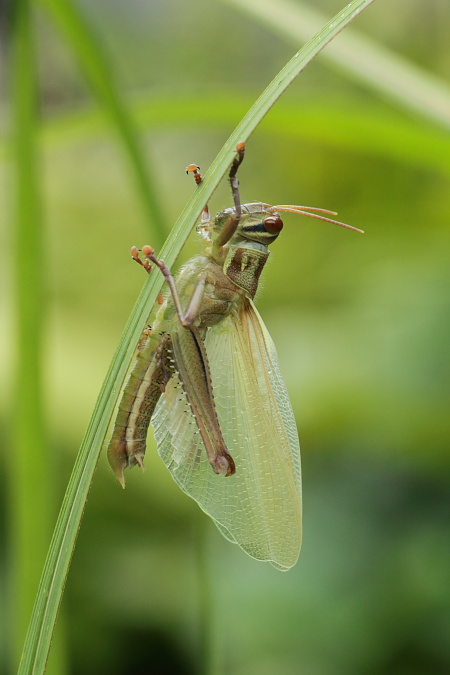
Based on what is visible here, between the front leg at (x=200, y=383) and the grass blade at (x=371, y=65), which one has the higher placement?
the grass blade at (x=371, y=65)

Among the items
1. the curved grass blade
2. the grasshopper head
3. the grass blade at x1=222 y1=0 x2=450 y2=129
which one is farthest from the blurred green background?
the curved grass blade

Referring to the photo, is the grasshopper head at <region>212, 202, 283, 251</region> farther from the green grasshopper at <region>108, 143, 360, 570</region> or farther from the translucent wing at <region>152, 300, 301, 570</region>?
the translucent wing at <region>152, 300, 301, 570</region>

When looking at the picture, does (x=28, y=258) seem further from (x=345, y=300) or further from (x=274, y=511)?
(x=345, y=300)

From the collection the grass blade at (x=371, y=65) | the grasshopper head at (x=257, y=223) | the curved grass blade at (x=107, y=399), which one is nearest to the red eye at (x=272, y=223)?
the grasshopper head at (x=257, y=223)

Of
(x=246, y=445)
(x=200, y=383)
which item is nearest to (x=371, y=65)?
(x=200, y=383)

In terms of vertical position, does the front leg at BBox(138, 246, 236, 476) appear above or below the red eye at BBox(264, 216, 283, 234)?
below

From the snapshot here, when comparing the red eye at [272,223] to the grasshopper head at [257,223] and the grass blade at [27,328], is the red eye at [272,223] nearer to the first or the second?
the grasshopper head at [257,223]

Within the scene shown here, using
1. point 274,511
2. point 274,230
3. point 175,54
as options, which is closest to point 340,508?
point 274,511
